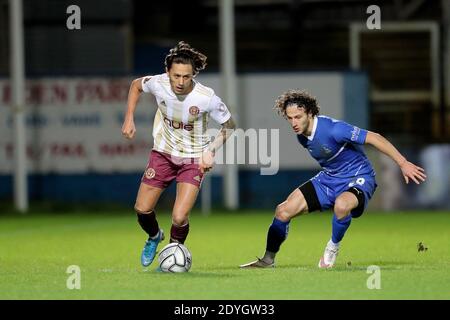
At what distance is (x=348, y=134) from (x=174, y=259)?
6.46ft

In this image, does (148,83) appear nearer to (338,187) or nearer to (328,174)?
(328,174)

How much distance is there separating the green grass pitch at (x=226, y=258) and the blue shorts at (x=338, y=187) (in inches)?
25.5

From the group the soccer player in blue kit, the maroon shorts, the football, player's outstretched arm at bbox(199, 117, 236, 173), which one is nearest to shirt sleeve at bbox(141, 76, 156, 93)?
the maroon shorts

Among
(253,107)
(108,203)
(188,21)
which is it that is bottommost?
(108,203)

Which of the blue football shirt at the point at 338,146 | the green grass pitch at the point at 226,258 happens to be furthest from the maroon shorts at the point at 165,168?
the blue football shirt at the point at 338,146

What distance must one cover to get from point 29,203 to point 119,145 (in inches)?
82.7

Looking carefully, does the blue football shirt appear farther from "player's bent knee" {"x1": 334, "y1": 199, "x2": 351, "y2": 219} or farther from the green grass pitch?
the green grass pitch

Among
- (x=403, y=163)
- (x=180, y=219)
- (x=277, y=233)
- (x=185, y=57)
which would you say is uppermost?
(x=185, y=57)

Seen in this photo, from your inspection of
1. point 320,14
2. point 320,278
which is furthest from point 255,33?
point 320,278

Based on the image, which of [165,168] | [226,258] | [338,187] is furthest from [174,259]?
[226,258]

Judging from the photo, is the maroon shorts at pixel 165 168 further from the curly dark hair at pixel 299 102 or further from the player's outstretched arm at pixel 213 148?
the curly dark hair at pixel 299 102

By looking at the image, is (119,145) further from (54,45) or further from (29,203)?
(54,45)

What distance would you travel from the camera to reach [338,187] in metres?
11.6

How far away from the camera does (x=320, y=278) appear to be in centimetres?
1037
